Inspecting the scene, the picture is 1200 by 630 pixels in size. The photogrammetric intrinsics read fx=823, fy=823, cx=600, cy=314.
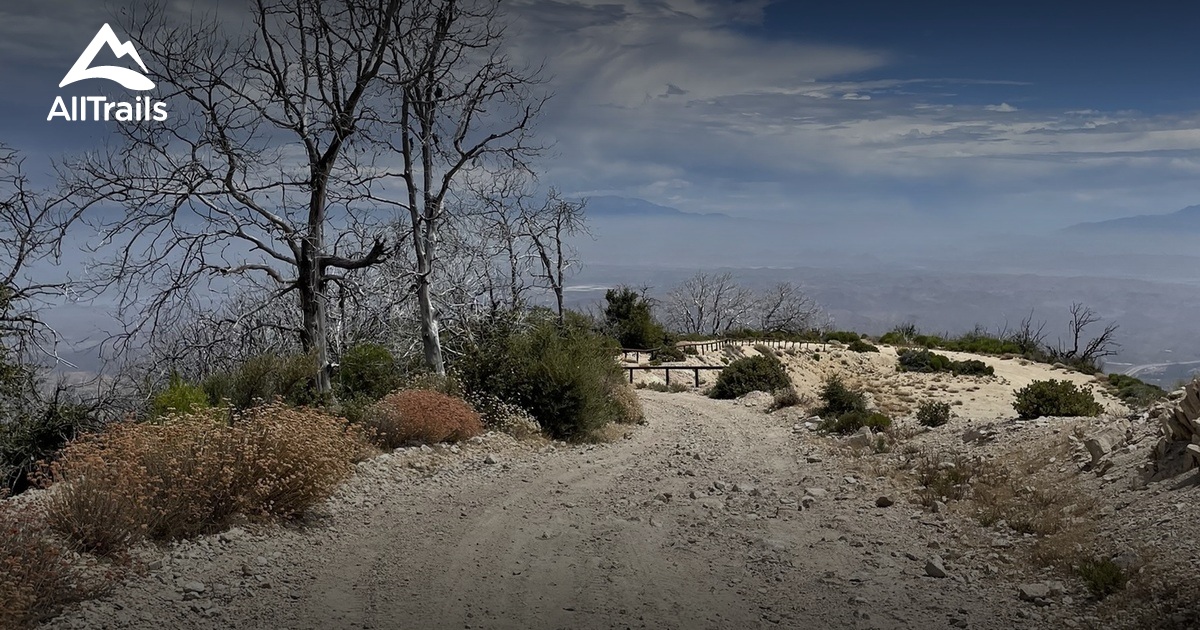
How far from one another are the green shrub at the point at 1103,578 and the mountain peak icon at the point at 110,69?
43.0 ft

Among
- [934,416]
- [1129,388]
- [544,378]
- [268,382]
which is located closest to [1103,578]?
[934,416]

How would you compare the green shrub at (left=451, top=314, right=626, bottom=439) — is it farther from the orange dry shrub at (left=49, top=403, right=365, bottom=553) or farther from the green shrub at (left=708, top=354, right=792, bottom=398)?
the green shrub at (left=708, top=354, right=792, bottom=398)

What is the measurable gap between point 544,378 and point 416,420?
3.51 meters

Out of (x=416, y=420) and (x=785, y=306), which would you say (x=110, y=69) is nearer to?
(x=416, y=420)

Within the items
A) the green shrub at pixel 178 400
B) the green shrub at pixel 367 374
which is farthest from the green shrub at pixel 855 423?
the green shrub at pixel 178 400

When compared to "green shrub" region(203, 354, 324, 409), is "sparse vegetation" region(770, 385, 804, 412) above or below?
below

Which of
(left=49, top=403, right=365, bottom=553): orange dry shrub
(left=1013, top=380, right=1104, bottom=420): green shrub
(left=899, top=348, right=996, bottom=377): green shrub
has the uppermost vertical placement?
(left=49, top=403, right=365, bottom=553): orange dry shrub

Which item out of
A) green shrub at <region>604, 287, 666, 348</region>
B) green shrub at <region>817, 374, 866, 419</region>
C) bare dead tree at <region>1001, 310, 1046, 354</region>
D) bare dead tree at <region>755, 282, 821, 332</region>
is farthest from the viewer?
bare dead tree at <region>755, 282, 821, 332</region>

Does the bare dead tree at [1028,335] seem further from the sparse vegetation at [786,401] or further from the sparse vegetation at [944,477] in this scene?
the sparse vegetation at [944,477]

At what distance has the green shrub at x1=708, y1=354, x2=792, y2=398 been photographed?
2493cm

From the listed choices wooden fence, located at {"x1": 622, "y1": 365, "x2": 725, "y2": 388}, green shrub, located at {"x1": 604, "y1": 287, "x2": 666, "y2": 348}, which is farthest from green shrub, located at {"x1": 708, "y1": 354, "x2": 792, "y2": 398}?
green shrub, located at {"x1": 604, "y1": 287, "x2": 666, "y2": 348}

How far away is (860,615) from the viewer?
617 centimetres

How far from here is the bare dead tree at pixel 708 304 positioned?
61219mm

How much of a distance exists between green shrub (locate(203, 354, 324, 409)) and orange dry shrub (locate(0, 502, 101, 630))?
6176mm
